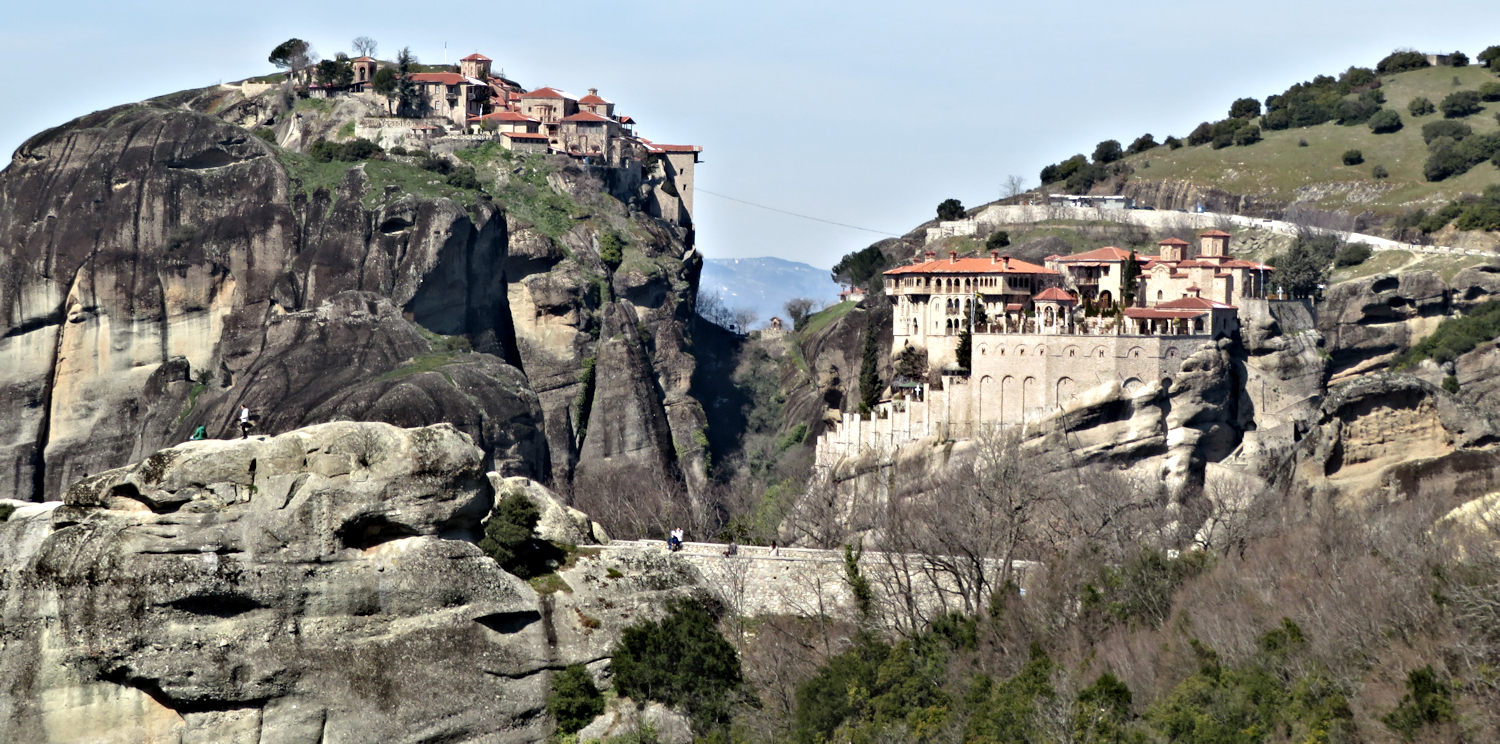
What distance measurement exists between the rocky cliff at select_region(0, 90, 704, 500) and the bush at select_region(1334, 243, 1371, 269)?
42.1m

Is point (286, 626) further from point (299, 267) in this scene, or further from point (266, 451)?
point (299, 267)

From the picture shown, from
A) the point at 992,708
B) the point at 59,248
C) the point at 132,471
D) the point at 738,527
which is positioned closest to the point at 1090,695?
the point at 992,708

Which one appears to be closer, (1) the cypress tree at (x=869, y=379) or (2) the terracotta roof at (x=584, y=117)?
(1) the cypress tree at (x=869, y=379)

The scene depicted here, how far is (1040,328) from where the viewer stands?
86625 millimetres

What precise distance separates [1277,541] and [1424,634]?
1535cm

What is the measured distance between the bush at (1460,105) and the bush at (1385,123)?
3.70 meters

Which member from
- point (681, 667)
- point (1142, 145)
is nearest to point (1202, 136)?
point (1142, 145)

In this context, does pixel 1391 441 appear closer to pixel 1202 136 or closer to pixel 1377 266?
pixel 1377 266

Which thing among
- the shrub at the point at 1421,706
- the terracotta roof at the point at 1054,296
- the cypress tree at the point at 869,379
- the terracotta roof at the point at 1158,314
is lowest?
the shrub at the point at 1421,706

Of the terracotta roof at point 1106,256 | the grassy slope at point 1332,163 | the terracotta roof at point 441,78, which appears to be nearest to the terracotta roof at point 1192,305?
the terracotta roof at point 1106,256

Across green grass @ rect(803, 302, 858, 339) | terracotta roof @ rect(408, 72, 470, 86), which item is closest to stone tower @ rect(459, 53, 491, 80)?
terracotta roof @ rect(408, 72, 470, 86)

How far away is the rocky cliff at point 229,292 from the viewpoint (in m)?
122

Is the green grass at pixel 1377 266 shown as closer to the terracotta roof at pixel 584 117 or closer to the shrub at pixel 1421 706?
the terracotta roof at pixel 584 117

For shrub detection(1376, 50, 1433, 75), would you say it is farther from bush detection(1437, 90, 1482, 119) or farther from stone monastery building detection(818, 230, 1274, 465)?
stone monastery building detection(818, 230, 1274, 465)
